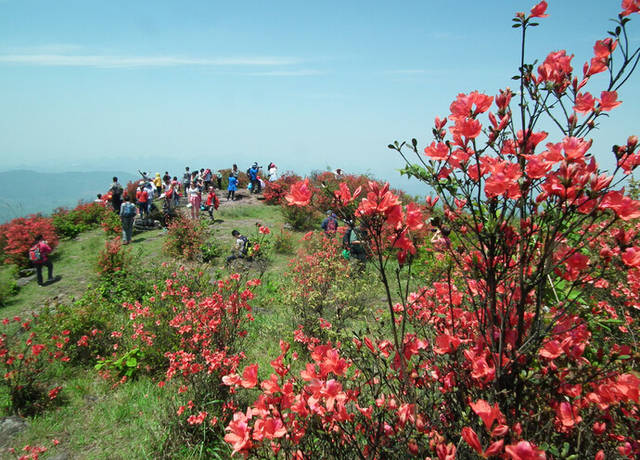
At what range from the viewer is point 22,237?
10172 mm

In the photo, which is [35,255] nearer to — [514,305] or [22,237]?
[22,237]

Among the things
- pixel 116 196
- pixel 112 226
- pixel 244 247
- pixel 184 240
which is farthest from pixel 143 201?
pixel 244 247

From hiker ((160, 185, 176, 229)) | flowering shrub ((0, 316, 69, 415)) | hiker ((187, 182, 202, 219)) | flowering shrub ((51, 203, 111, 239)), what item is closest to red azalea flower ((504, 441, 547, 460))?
flowering shrub ((0, 316, 69, 415))

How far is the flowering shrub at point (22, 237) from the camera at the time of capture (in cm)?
988

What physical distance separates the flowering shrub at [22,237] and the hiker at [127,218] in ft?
6.55

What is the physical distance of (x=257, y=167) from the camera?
64.3 ft

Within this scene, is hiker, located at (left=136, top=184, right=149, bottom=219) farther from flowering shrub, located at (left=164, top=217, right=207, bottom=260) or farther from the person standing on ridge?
flowering shrub, located at (left=164, top=217, right=207, bottom=260)

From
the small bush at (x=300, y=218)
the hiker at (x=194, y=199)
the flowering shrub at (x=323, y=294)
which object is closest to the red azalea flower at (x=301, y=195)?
the flowering shrub at (x=323, y=294)

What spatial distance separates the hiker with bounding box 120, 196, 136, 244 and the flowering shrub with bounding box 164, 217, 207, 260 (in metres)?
1.60

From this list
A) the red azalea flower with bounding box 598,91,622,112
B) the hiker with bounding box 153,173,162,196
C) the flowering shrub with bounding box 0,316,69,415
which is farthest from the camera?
the hiker with bounding box 153,173,162,196

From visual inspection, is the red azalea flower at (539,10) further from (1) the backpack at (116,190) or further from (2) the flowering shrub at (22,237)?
(1) the backpack at (116,190)

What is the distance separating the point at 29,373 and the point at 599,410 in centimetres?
593

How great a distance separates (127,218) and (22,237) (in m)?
2.72

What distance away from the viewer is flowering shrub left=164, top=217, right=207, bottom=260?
995 centimetres
